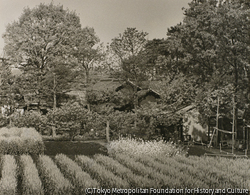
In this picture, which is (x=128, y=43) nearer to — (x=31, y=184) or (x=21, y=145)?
(x=21, y=145)

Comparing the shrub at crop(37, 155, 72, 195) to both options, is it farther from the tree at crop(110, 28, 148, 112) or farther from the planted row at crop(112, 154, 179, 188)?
the tree at crop(110, 28, 148, 112)

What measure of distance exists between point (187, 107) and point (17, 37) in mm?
13215

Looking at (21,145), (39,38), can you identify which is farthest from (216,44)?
(21,145)

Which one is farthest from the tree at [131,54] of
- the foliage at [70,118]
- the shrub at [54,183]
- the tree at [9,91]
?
the shrub at [54,183]

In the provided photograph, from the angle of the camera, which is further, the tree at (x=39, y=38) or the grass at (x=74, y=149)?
the tree at (x=39, y=38)

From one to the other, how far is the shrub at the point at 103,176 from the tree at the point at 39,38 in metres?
14.2

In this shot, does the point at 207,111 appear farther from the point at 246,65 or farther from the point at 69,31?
the point at 69,31

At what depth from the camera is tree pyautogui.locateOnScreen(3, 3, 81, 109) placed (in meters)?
22.9

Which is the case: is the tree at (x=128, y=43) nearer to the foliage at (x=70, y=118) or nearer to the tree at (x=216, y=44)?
the tree at (x=216, y=44)

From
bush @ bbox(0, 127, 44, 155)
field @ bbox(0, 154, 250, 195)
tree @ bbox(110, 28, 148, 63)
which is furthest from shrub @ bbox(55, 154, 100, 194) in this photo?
tree @ bbox(110, 28, 148, 63)

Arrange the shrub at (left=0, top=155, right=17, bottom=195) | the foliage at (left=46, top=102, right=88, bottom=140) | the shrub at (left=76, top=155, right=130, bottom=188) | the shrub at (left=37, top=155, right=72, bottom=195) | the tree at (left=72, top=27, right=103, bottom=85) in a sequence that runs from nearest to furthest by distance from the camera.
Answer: the shrub at (left=0, top=155, right=17, bottom=195) < the shrub at (left=37, top=155, right=72, bottom=195) < the shrub at (left=76, top=155, right=130, bottom=188) < the foliage at (left=46, top=102, right=88, bottom=140) < the tree at (left=72, top=27, right=103, bottom=85)

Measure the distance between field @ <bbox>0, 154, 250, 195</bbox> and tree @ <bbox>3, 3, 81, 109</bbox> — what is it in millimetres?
13940

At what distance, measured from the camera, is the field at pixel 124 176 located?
634 cm

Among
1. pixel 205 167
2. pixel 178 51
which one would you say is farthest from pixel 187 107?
pixel 205 167
